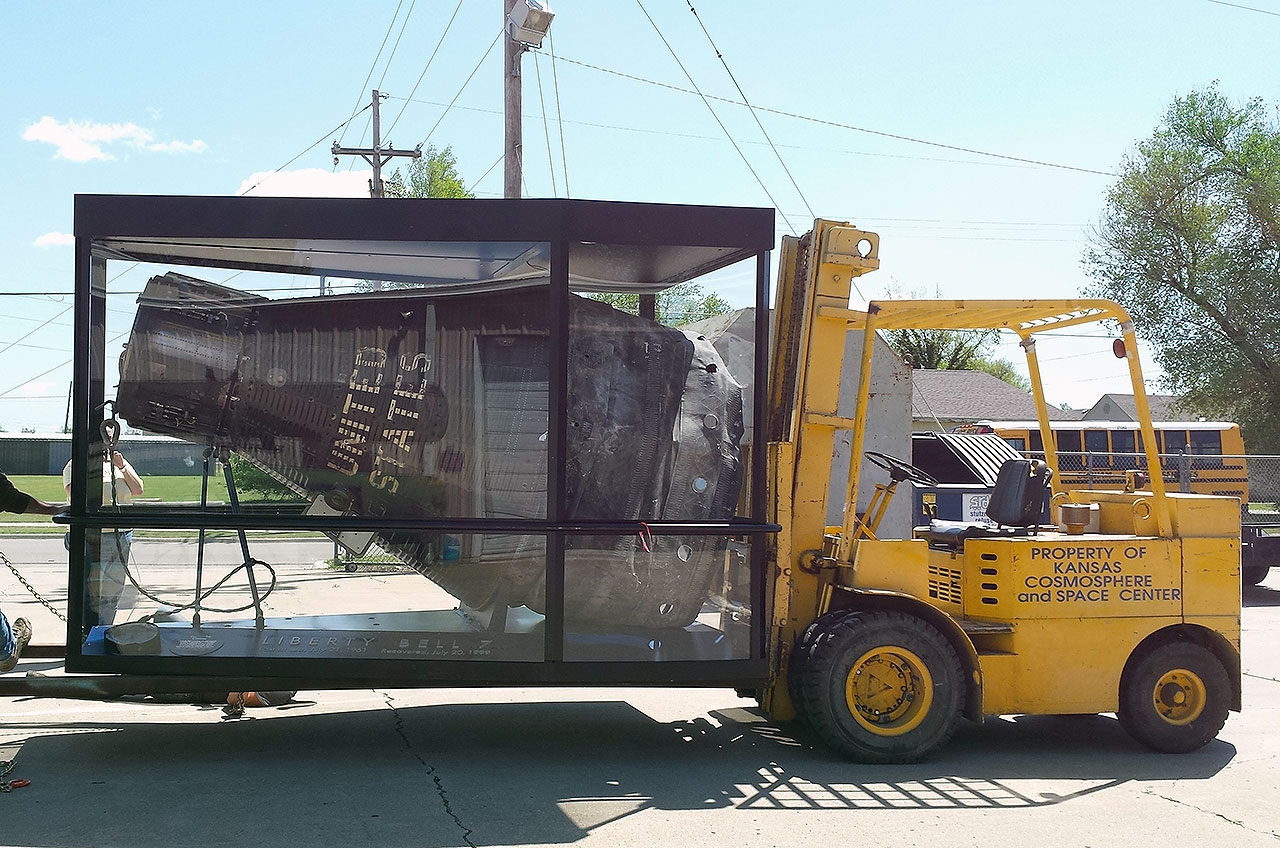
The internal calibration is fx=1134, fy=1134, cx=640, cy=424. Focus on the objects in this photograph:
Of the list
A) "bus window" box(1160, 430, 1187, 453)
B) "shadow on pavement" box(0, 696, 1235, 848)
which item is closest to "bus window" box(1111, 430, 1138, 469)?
"bus window" box(1160, 430, 1187, 453)

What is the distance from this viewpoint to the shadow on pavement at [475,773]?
195 inches

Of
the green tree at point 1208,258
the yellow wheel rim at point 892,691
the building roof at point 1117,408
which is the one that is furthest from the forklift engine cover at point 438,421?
the building roof at point 1117,408

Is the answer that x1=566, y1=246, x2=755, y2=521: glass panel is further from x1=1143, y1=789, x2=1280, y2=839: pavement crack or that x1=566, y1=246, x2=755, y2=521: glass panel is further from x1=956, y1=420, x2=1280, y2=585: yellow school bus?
x1=956, y1=420, x2=1280, y2=585: yellow school bus

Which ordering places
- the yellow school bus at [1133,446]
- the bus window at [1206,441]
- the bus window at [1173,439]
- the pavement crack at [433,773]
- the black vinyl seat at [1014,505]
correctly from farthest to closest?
the bus window at [1206,441] → the bus window at [1173,439] → the yellow school bus at [1133,446] → the black vinyl seat at [1014,505] → the pavement crack at [433,773]

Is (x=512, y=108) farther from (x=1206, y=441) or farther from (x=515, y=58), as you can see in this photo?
(x=1206, y=441)

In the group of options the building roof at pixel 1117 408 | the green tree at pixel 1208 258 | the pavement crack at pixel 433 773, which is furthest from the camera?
the building roof at pixel 1117 408

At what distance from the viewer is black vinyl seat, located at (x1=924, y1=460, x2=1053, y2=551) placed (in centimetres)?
684

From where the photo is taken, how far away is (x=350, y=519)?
236 inches

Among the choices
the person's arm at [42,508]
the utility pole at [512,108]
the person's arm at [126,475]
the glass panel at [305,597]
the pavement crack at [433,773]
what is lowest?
the pavement crack at [433,773]

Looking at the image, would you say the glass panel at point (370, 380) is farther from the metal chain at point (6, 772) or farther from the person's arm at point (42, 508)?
the metal chain at point (6, 772)

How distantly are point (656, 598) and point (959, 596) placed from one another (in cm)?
195

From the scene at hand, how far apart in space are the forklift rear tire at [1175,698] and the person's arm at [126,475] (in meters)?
5.60

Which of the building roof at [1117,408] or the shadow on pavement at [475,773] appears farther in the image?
the building roof at [1117,408]

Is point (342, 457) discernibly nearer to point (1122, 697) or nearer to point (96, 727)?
point (96, 727)
